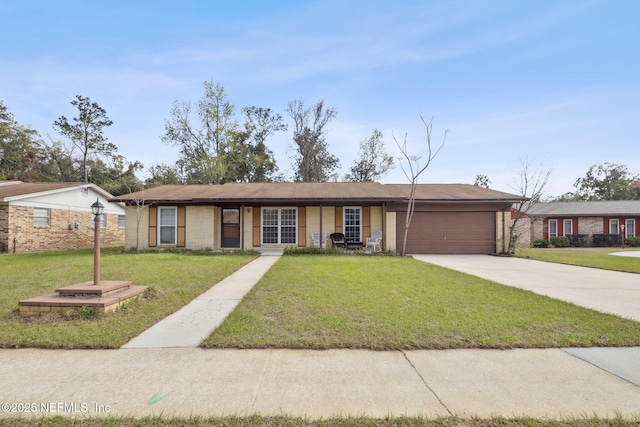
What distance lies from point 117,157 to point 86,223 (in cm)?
1805

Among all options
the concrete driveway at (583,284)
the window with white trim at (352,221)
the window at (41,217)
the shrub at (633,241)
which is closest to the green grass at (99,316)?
the window with white trim at (352,221)

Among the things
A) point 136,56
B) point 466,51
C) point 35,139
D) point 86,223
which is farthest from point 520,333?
point 35,139

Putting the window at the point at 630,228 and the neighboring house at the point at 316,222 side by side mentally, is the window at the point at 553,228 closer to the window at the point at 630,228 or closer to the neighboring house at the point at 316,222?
the window at the point at 630,228

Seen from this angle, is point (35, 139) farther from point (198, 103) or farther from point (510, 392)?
point (510, 392)

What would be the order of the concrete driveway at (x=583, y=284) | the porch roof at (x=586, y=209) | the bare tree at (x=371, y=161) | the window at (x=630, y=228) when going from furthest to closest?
1. the bare tree at (x=371, y=161)
2. the window at (x=630, y=228)
3. the porch roof at (x=586, y=209)
4. the concrete driveway at (x=583, y=284)

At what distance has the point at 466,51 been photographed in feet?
40.1

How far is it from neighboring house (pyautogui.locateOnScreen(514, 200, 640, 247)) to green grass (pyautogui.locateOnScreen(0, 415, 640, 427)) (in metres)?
24.6

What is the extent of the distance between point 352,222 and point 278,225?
3704mm

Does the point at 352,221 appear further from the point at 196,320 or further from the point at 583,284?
the point at 196,320

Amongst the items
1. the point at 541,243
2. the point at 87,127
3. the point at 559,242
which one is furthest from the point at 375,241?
the point at 87,127

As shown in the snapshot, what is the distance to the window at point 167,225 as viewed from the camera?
14.1 m

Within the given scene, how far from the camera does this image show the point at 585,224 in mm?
23500

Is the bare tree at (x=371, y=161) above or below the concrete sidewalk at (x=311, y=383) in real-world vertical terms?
above

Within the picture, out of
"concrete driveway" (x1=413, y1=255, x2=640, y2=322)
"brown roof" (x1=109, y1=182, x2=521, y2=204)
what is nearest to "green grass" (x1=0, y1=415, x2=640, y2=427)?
"concrete driveway" (x1=413, y1=255, x2=640, y2=322)
